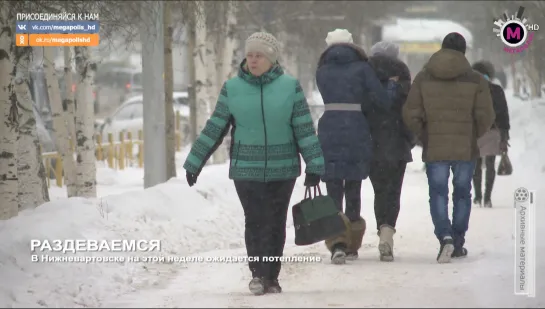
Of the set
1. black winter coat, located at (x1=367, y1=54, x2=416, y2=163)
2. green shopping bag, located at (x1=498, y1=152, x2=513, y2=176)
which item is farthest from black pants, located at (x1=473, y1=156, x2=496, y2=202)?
black winter coat, located at (x1=367, y1=54, x2=416, y2=163)

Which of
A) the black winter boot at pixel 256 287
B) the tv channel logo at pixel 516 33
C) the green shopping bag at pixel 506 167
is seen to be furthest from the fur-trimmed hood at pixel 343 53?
the green shopping bag at pixel 506 167

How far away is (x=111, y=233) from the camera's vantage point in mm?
10883

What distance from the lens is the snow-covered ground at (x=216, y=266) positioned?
26.2 ft

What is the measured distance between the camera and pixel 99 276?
9133mm

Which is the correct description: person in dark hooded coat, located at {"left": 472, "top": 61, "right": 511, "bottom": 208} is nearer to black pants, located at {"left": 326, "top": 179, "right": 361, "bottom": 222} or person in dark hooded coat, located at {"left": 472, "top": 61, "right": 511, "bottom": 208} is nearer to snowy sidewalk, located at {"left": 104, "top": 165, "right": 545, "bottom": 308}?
snowy sidewalk, located at {"left": 104, "top": 165, "right": 545, "bottom": 308}

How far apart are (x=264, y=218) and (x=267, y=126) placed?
0.67 metres

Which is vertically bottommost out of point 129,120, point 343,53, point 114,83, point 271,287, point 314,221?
point 114,83

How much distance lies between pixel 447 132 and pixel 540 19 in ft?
4.65

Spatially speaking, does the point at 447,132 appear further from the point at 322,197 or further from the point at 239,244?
the point at 239,244

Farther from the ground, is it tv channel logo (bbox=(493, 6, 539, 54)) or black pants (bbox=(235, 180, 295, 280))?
tv channel logo (bbox=(493, 6, 539, 54))

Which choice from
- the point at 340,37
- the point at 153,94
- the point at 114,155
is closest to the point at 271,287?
the point at 340,37

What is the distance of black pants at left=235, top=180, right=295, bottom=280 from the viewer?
27.5 ft

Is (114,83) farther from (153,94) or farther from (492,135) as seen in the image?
(492,135)

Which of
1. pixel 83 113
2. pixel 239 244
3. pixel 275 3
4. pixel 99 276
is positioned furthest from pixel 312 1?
pixel 99 276
